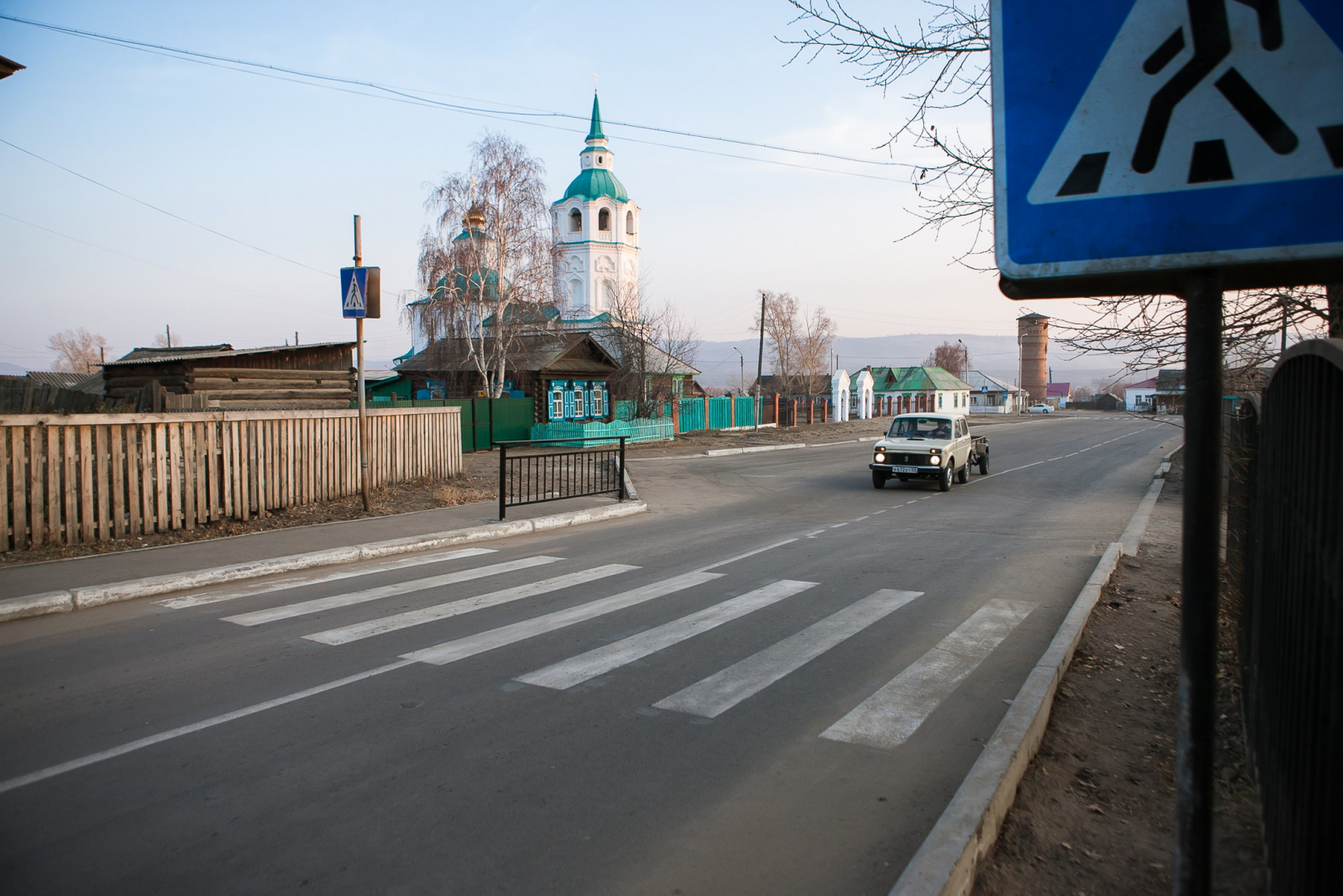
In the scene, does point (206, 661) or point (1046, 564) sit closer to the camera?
point (206, 661)

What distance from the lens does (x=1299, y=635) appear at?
2.83 metres

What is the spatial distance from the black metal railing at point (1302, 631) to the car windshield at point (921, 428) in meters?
15.9

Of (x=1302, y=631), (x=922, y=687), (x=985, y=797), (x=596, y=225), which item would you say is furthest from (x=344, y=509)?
(x=596, y=225)

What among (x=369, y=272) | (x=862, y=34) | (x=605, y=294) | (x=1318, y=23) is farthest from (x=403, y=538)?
(x=605, y=294)

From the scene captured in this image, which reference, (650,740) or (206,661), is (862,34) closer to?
(650,740)

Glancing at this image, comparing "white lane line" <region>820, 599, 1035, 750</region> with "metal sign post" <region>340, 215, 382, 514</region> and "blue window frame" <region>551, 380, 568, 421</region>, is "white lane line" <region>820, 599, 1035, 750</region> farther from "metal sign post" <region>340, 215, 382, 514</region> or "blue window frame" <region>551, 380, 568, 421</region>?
"blue window frame" <region>551, 380, 568, 421</region>

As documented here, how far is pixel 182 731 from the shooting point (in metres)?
4.80

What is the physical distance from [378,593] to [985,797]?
6417 mm

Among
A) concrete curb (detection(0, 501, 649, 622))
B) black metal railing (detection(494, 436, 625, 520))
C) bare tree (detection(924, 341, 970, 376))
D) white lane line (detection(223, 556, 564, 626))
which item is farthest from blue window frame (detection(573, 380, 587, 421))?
bare tree (detection(924, 341, 970, 376))

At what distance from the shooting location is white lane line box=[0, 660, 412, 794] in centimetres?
419

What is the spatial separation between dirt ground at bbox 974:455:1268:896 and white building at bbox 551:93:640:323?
197 feet

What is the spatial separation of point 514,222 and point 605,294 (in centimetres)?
2954

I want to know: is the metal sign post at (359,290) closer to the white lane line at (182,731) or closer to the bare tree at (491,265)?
the white lane line at (182,731)

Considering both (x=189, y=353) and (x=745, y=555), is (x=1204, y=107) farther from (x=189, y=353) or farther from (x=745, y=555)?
(x=189, y=353)
